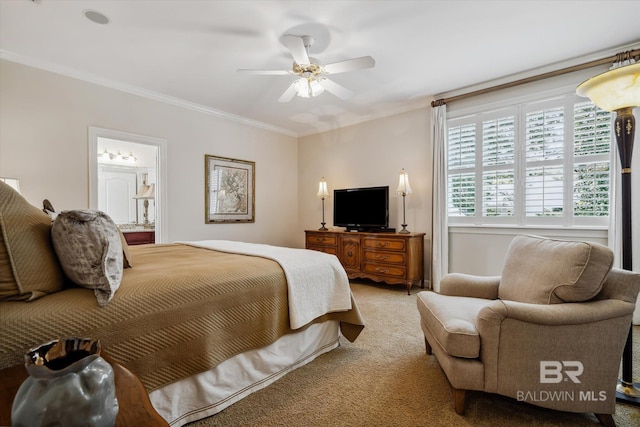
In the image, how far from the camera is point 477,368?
1.52 m

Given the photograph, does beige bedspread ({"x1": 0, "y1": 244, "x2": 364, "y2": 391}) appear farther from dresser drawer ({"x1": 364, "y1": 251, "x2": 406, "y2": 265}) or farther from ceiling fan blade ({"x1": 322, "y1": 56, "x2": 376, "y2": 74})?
dresser drawer ({"x1": 364, "y1": 251, "x2": 406, "y2": 265})

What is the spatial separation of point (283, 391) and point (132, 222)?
5.85 metres

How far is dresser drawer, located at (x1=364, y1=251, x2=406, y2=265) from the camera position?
3992mm

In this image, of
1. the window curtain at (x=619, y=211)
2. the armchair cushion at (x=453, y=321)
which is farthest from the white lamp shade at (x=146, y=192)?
the window curtain at (x=619, y=211)

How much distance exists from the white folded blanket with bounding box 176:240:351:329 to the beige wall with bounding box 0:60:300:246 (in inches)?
91.0

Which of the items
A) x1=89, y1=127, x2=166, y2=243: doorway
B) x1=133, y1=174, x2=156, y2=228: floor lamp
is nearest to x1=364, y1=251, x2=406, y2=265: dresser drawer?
x1=89, y1=127, x2=166, y2=243: doorway

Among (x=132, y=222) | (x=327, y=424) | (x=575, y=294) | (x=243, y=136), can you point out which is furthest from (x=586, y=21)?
(x=132, y=222)

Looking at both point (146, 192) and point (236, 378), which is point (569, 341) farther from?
point (146, 192)

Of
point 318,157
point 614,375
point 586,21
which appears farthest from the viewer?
point 318,157

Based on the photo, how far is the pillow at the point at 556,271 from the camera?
1.50 m

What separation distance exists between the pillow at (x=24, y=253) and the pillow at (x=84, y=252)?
1.5 inches

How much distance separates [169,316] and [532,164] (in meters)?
3.88

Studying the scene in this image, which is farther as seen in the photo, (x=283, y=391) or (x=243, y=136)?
(x=243, y=136)

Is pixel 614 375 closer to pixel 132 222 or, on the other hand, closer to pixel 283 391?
pixel 283 391
